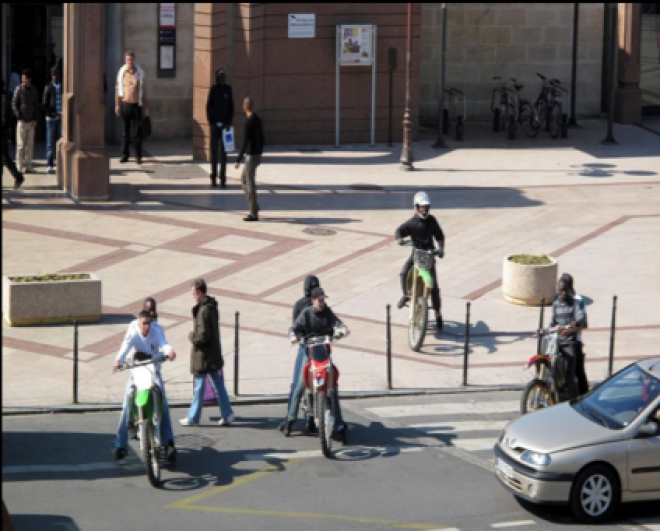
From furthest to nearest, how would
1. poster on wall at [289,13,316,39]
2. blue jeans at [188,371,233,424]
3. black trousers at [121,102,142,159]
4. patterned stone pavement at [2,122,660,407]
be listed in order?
poster on wall at [289,13,316,39] → black trousers at [121,102,142,159] → patterned stone pavement at [2,122,660,407] → blue jeans at [188,371,233,424]

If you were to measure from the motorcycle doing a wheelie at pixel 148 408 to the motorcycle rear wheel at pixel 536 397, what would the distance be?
145 inches

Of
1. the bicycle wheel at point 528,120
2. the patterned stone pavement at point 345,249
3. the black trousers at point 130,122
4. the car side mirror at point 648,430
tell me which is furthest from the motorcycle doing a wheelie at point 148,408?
the bicycle wheel at point 528,120

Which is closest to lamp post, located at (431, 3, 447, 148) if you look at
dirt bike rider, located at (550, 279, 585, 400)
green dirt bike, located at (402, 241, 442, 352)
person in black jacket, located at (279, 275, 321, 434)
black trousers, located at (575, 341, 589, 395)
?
green dirt bike, located at (402, 241, 442, 352)

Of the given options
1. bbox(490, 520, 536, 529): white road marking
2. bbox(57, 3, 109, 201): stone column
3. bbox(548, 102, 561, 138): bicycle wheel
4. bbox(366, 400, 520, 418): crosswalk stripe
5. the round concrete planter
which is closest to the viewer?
bbox(490, 520, 536, 529): white road marking

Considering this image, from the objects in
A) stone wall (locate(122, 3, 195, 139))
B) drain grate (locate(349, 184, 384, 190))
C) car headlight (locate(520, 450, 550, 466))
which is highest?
stone wall (locate(122, 3, 195, 139))

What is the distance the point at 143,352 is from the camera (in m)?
12.4

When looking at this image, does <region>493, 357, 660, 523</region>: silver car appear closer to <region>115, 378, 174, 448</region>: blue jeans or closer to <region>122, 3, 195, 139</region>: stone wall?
Result: <region>115, 378, 174, 448</region>: blue jeans

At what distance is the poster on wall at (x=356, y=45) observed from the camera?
2989 centimetres

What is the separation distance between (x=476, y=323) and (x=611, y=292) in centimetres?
250

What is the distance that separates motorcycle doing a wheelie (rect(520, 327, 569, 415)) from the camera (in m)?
13.3

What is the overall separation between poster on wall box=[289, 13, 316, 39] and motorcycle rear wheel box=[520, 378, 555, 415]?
58.6 feet

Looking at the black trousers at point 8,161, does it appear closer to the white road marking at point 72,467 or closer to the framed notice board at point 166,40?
the framed notice board at point 166,40

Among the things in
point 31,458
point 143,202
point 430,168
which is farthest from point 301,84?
point 31,458

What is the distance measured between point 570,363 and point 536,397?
0.59 metres
